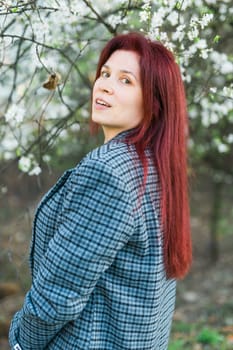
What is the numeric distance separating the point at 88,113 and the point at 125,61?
239 cm

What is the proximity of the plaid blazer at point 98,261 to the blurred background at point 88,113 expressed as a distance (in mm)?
848

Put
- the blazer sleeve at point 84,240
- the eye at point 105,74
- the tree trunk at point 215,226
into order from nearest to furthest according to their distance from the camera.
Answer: the blazer sleeve at point 84,240
the eye at point 105,74
the tree trunk at point 215,226

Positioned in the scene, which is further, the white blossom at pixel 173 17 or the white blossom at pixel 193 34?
the white blossom at pixel 173 17

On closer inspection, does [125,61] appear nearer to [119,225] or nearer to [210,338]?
[119,225]

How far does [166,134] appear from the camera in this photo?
1.72m

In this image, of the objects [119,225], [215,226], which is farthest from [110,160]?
[215,226]

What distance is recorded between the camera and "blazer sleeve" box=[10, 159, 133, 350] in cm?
150

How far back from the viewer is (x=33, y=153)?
3.19 metres

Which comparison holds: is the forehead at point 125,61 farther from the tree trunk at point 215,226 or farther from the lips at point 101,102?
the tree trunk at point 215,226

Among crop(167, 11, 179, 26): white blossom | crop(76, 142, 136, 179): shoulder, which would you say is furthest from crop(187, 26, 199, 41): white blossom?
crop(76, 142, 136, 179): shoulder

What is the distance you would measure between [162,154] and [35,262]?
53 cm

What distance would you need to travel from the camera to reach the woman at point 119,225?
59.5 inches

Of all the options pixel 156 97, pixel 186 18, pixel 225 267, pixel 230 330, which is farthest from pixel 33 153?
pixel 225 267

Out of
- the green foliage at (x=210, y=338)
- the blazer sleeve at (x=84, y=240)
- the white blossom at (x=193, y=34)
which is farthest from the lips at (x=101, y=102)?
the green foliage at (x=210, y=338)
